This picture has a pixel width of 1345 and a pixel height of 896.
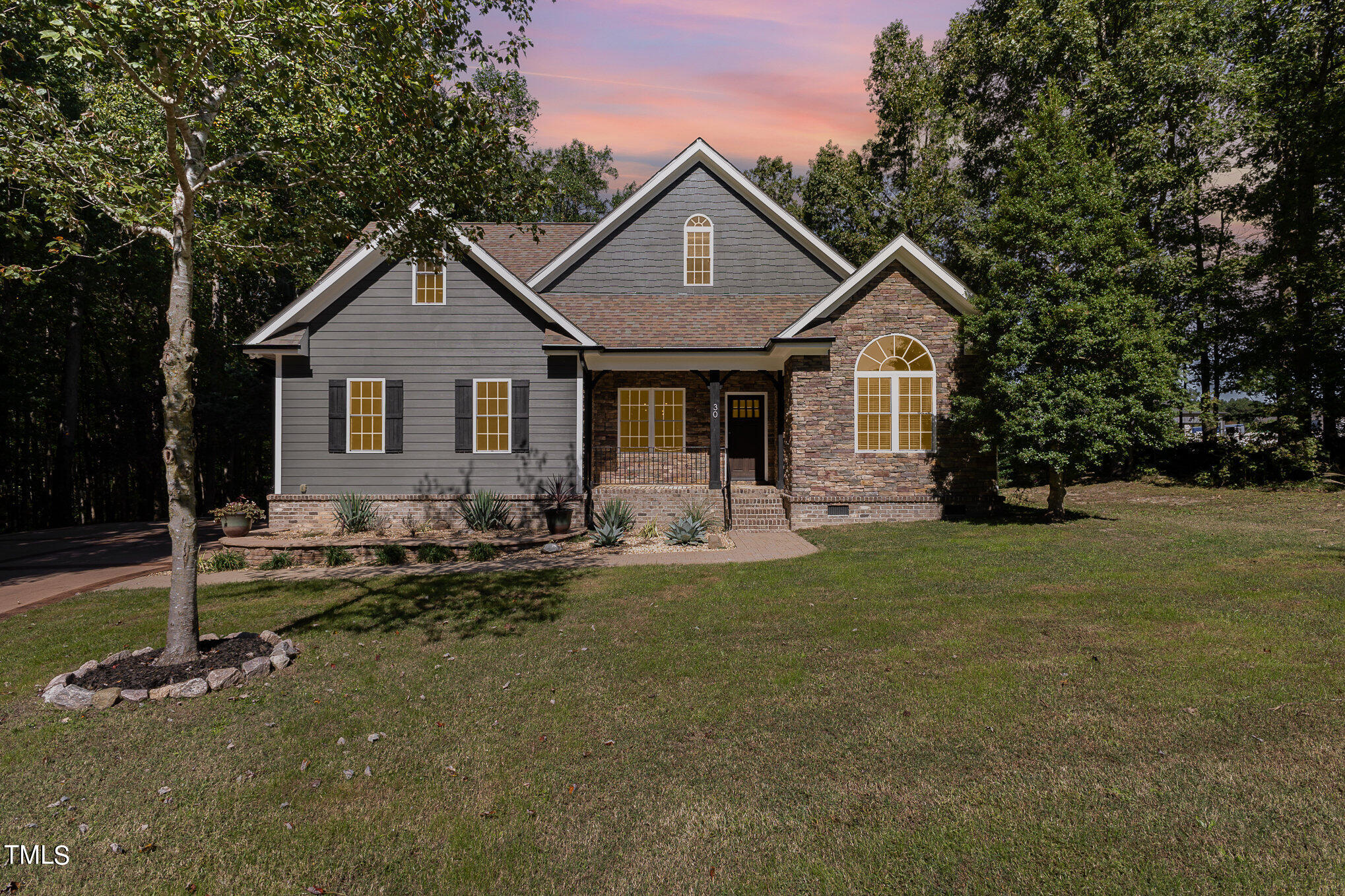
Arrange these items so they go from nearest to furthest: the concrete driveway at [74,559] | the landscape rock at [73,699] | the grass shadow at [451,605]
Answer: the landscape rock at [73,699]
the grass shadow at [451,605]
the concrete driveway at [74,559]

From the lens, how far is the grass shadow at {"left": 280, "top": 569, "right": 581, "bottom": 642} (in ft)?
23.9

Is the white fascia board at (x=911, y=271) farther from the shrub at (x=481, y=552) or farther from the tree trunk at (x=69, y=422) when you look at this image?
the tree trunk at (x=69, y=422)

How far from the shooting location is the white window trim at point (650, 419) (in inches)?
656

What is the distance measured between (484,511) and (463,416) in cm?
233

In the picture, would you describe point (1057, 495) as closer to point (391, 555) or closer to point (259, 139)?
point (391, 555)

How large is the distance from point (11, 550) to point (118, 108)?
9.67 m

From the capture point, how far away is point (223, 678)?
5.51 m

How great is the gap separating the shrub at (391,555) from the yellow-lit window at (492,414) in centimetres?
341

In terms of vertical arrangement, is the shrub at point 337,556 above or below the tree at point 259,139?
below

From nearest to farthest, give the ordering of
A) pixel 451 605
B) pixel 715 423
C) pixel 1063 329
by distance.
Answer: pixel 451 605, pixel 1063 329, pixel 715 423

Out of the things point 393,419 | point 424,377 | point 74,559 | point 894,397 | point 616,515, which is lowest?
point 74,559

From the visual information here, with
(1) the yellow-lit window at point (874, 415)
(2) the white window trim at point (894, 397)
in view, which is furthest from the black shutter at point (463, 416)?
(1) the yellow-lit window at point (874, 415)

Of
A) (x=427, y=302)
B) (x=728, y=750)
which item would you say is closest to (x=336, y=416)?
(x=427, y=302)

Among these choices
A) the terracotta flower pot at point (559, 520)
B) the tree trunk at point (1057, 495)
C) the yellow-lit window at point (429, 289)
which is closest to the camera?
the terracotta flower pot at point (559, 520)
